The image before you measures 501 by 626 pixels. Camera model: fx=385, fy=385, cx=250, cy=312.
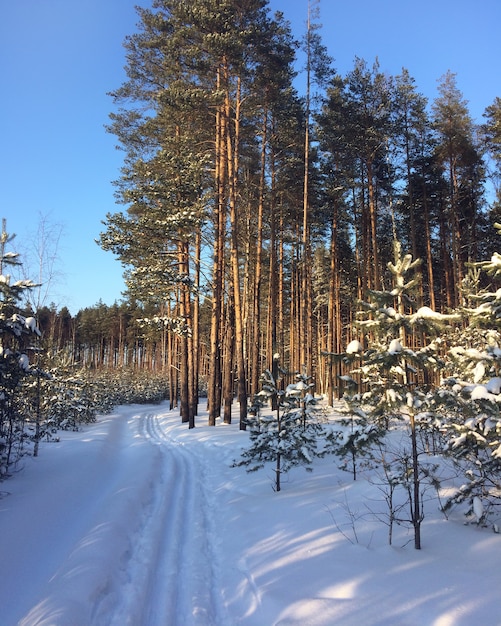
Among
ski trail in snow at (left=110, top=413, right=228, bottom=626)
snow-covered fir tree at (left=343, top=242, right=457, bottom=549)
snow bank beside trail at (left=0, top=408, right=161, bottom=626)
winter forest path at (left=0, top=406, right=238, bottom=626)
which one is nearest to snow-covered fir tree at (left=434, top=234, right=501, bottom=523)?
snow-covered fir tree at (left=343, top=242, right=457, bottom=549)

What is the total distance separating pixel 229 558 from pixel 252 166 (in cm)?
1807

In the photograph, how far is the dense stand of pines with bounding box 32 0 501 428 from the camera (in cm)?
1485

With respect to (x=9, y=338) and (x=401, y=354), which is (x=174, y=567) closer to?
(x=401, y=354)

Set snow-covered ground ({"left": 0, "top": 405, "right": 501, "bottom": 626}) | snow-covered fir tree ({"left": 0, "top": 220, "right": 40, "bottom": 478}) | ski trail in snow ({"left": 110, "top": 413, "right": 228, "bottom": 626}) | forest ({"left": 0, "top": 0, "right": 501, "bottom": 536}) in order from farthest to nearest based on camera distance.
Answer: forest ({"left": 0, "top": 0, "right": 501, "bottom": 536})
snow-covered fir tree ({"left": 0, "top": 220, "right": 40, "bottom": 478})
ski trail in snow ({"left": 110, "top": 413, "right": 228, "bottom": 626})
snow-covered ground ({"left": 0, "top": 405, "right": 501, "bottom": 626})

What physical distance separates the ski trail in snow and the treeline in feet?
21.5

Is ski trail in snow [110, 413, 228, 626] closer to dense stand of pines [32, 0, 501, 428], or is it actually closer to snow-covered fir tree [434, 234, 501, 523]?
snow-covered fir tree [434, 234, 501, 523]

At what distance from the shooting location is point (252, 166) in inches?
772

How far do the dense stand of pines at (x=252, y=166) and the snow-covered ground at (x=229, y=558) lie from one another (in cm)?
626

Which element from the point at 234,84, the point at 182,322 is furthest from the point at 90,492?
the point at 234,84

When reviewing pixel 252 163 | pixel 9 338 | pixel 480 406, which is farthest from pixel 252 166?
pixel 480 406

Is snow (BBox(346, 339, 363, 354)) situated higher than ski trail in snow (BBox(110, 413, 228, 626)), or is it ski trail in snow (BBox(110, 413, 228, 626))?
snow (BBox(346, 339, 363, 354))

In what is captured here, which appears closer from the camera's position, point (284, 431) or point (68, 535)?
point (68, 535)

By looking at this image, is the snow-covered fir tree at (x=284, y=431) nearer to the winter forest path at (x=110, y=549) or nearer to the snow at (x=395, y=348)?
the winter forest path at (x=110, y=549)

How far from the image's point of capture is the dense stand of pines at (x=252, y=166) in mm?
14852
